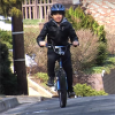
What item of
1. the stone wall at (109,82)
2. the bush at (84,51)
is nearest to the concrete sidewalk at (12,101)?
the bush at (84,51)

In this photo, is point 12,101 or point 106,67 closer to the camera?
point 12,101

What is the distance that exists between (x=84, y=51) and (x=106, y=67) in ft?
7.03

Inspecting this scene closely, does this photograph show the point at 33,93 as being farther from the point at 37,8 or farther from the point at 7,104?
the point at 37,8

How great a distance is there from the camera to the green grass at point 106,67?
19553 mm

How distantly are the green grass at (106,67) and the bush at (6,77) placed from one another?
23.1 ft

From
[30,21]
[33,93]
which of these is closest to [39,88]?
[33,93]

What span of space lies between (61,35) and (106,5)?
19537mm

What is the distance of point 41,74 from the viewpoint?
18656 mm

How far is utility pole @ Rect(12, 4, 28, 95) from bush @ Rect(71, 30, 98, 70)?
6.28 meters

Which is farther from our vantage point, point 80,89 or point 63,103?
point 80,89

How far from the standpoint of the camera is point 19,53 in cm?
1274

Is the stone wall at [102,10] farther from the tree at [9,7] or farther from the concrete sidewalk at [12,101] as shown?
the concrete sidewalk at [12,101]

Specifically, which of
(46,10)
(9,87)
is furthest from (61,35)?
(46,10)

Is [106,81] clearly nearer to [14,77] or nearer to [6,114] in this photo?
[14,77]
